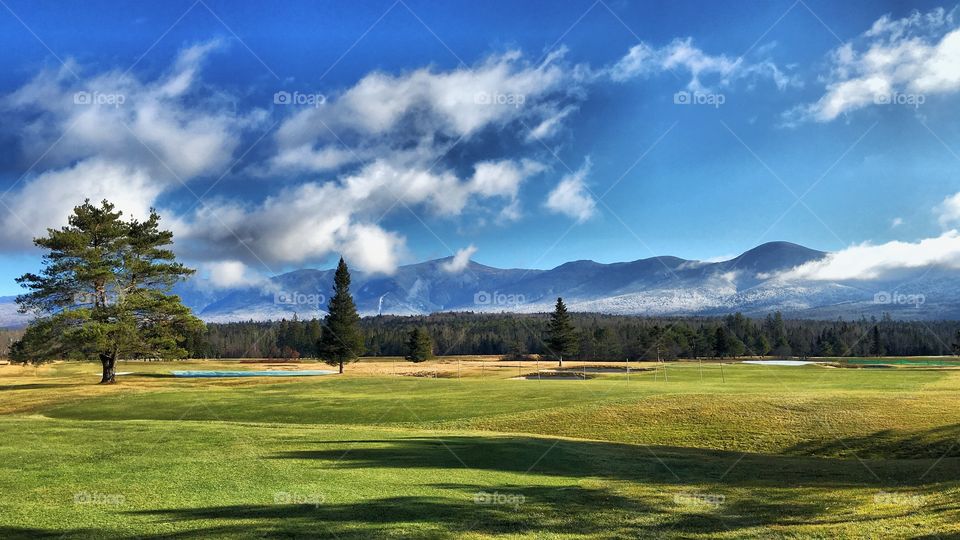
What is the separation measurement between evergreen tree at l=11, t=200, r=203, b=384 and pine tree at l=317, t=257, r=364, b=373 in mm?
22807

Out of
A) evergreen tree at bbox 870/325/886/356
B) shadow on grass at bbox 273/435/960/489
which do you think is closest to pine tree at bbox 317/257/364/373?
shadow on grass at bbox 273/435/960/489

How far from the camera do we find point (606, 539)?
10.6m

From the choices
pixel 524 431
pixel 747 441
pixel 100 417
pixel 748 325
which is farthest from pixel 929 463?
pixel 748 325

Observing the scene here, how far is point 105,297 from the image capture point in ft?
173

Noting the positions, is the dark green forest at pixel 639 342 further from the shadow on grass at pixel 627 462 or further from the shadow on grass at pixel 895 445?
the shadow on grass at pixel 627 462

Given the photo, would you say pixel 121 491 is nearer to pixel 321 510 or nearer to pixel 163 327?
pixel 321 510

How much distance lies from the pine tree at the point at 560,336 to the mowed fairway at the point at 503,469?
208 feet

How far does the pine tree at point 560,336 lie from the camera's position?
10106 cm

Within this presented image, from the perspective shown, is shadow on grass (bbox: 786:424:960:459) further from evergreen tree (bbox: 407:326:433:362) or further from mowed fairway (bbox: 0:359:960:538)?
evergreen tree (bbox: 407:326:433:362)

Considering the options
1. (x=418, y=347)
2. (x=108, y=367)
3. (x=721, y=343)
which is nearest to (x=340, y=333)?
(x=108, y=367)

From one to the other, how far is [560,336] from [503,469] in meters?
85.3

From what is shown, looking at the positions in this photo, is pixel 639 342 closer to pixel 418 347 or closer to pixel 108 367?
pixel 418 347

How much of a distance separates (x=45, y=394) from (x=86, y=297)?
1027 cm


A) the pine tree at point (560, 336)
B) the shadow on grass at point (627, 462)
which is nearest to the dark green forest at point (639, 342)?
the pine tree at point (560, 336)
